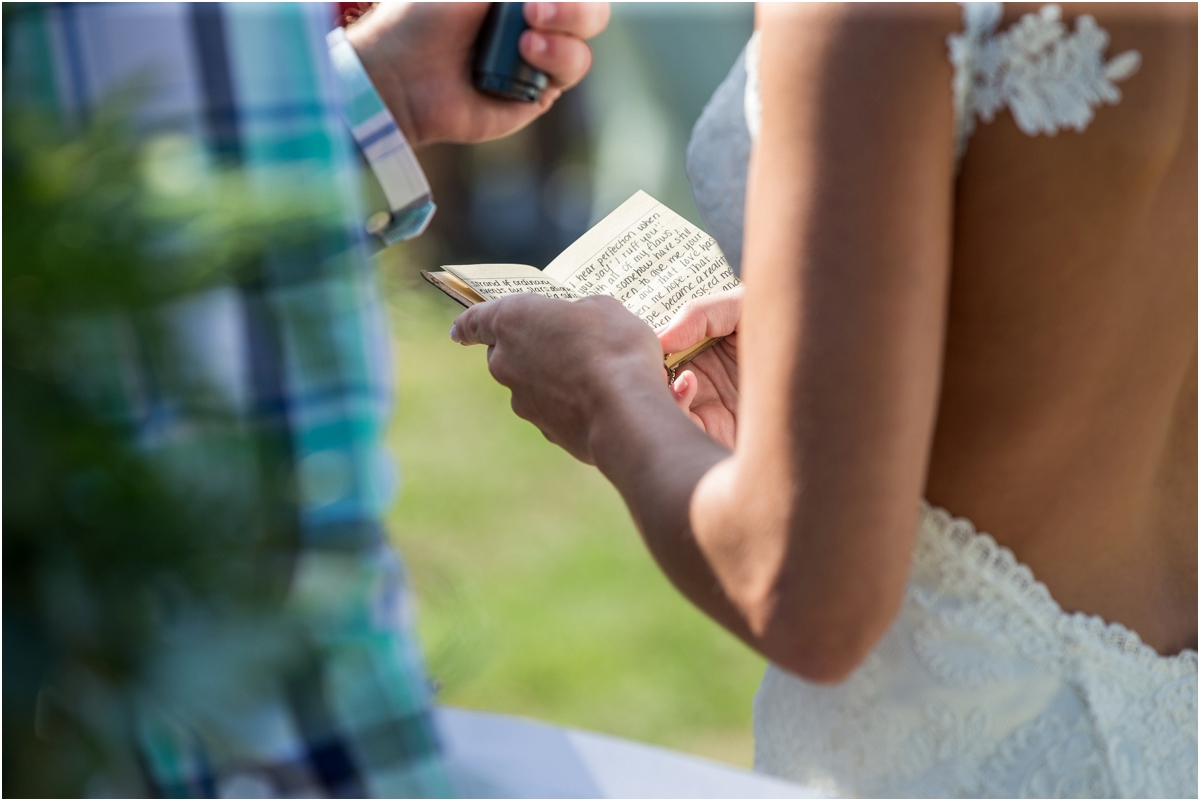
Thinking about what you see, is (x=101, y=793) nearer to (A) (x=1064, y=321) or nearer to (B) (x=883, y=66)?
(B) (x=883, y=66)

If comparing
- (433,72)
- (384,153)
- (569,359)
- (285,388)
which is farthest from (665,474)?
(433,72)

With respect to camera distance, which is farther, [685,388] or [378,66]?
[378,66]

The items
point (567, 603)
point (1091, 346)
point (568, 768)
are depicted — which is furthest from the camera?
point (567, 603)

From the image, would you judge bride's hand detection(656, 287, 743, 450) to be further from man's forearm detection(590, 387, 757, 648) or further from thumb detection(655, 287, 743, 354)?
man's forearm detection(590, 387, 757, 648)

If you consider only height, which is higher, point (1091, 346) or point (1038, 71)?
point (1038, 71)

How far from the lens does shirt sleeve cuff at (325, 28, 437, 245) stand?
1.53 m

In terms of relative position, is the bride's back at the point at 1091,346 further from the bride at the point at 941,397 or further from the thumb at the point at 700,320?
the thumb at the point at 700,320

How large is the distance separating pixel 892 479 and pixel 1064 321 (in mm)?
201

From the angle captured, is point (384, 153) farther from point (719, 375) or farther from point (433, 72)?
point (719, 375)

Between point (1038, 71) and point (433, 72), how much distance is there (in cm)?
123

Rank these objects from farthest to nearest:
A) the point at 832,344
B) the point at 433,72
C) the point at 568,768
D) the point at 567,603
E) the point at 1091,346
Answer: the point at 567,603
the point at 433,72
the point at 568,768
the point at 1091,346
the point at 832,344

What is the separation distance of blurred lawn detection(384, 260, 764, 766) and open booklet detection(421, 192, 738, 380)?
1196 millimetres

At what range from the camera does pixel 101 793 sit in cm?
46

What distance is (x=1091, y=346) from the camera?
2.44ft
